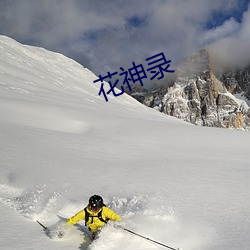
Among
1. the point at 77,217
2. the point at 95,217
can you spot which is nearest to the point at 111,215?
the point at 95,217

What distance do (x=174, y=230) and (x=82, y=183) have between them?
124 inches

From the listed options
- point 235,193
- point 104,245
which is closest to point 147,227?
point 104,245

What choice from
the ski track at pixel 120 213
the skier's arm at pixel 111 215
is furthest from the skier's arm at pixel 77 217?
the skier's arm at pixel 111 215

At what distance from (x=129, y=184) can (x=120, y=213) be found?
4.96 ft

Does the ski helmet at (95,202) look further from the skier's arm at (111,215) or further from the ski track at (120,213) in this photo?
the ski track at (120,213)

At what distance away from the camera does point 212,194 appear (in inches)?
287

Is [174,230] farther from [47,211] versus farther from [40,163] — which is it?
[40,163]

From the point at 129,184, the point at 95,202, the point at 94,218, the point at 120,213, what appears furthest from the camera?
the point at 129,184

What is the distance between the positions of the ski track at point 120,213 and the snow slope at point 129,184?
0.7 inches

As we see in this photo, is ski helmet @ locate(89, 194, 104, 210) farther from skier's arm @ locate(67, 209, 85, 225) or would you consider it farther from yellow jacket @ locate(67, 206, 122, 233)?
skier's arm @ locate(67, 209, 85, 225)

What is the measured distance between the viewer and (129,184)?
805 centimetres

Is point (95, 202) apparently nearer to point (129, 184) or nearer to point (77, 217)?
Result: point (77, 217)

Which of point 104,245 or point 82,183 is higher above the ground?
point 82,183

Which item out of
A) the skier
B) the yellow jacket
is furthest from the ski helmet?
the yellow jacket
